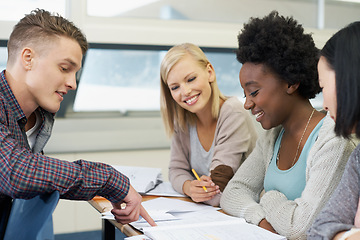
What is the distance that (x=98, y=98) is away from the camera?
306cm

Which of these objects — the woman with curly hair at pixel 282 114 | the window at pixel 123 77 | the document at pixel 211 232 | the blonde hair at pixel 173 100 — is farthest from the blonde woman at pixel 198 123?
the window at pixel 123 77

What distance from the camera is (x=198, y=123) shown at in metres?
2.04

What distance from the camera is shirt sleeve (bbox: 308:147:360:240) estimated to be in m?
1.01

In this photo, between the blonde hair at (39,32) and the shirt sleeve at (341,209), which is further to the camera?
the blonde hair at (39,32)

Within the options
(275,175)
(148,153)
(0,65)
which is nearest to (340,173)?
(275,175)

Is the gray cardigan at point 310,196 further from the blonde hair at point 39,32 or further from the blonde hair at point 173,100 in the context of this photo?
the blonde hair at point 39,32

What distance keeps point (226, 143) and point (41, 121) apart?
771 mm

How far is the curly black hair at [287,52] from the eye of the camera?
1.34m

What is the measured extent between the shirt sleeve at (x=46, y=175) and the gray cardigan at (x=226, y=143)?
67 centimetres

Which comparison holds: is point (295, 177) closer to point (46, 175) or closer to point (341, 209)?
point (341, 209)

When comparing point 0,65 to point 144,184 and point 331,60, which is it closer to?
point 144,184

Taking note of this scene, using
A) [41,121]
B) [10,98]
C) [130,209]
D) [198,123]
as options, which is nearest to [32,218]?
[130,209]

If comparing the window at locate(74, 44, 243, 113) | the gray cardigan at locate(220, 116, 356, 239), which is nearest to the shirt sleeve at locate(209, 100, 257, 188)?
the gray cardigan at locate(220, 116, 356, 239)

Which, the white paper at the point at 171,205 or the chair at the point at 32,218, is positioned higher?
the chair at the point at 32,218
